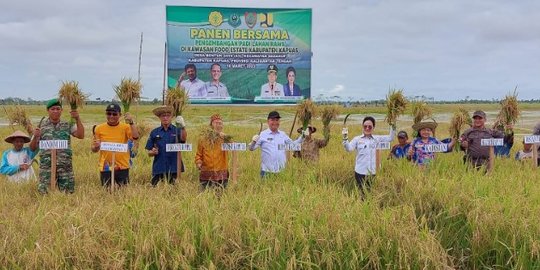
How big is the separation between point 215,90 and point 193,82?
78cm

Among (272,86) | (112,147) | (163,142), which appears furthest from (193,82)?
(112,147)

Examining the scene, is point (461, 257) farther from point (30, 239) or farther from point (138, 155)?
point (138, 155)

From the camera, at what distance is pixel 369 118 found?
6.31 metres

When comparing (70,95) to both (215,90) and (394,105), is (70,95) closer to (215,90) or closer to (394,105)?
(394,105)

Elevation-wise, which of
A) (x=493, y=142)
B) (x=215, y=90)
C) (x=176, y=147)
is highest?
(x=215, y=90)

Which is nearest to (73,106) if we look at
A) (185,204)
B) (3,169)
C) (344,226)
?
(3,169)

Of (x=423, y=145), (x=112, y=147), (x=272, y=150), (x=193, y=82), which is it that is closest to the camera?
(x=112, y=147)

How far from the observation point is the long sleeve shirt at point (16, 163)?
6.32 meters

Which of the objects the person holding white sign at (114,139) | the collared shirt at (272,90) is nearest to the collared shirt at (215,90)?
the collared shirt at (272,90)

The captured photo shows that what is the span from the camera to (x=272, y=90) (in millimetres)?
15938

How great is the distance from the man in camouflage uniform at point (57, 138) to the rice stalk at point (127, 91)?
34.8 inches

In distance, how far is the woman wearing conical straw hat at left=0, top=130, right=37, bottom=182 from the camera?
6.32 metres

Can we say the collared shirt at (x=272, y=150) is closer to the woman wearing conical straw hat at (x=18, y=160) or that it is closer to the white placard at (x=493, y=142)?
the white placard at (x=493, y=142)

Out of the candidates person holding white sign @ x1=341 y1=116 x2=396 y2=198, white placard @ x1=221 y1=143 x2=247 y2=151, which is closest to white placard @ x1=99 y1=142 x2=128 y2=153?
white placard @ x1=221 y1=143 x2=247 y2=151
